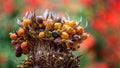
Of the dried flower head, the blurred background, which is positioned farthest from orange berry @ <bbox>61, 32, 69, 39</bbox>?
the blurred background

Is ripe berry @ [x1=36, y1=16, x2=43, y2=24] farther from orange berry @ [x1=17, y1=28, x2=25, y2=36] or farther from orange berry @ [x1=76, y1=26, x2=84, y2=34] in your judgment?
orange berry @ [x1=76, y1=26, x2=84, y2=34]

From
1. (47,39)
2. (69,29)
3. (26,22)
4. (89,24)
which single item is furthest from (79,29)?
(89,24)

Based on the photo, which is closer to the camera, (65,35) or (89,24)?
(65,35)

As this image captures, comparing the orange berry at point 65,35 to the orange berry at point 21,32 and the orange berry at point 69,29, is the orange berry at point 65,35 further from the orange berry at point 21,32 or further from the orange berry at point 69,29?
the orange berry at point 21,32

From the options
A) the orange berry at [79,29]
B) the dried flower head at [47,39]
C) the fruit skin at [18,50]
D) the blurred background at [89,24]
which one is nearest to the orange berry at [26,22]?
the dried flower head at [47,39]

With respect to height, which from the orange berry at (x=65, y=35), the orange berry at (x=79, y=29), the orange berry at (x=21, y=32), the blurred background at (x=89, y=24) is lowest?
the blurred background at (x=89, y=24)

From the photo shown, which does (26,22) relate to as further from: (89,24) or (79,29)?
(89,24)

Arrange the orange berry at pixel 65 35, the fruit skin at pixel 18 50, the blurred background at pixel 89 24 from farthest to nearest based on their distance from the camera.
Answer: the blurred background at pixel 89 24 < the fruit skin at pixel 18 50 < the orange berry at pixel 65 35
